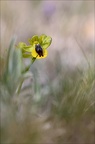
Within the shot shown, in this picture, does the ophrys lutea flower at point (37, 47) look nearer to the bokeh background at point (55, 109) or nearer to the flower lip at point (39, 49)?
the flower lip at point (39, 49)

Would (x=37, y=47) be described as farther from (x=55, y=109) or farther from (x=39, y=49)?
(x=55, y=109)

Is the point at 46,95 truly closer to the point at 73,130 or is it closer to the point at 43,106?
the point at 43,106

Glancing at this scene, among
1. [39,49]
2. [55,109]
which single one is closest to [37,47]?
[39,49]

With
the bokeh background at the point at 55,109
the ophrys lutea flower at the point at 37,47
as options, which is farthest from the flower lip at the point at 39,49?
the bokeh background at the point at 55,109

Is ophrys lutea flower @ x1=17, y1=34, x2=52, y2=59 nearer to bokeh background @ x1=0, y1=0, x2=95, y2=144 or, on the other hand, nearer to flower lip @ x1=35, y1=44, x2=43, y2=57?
flower lip @ x1=35, y1=44, x2=43, y2=57

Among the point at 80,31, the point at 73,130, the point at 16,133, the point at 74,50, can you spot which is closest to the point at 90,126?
the point at 73,130

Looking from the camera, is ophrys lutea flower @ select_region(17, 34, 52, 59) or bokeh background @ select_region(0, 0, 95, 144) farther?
ophrys lutea flower @ select_region(17, 34, 52, 59)

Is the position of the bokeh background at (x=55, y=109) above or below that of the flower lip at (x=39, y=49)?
below

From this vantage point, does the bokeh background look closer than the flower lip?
Yes

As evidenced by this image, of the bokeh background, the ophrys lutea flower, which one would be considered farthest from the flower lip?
the bokeh background

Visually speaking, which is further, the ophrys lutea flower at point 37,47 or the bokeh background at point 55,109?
the ophrys lutea flower at point 37,47

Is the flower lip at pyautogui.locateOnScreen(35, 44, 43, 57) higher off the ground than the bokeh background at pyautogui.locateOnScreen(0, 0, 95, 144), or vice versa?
the flower lip at pyautogui.locateOnScreen(35, 44, 43, 57)

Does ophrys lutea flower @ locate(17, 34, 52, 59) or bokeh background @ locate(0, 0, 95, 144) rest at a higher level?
ophrys lutea flower @ locate(17, 34, 52, 59)
